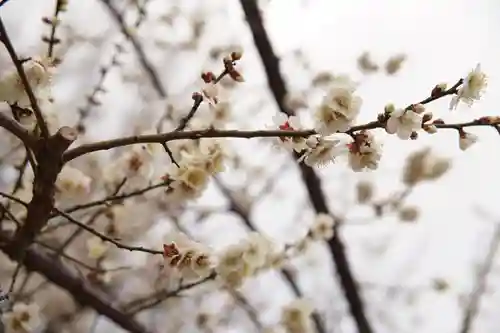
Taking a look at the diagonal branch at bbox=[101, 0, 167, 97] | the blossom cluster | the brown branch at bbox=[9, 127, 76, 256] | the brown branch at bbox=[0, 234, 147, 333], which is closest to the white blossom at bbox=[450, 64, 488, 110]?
the blossom cluster

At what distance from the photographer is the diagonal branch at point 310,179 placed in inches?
32.7

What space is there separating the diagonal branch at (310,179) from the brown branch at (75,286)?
0.31 m

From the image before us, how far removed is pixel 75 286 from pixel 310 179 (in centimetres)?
40

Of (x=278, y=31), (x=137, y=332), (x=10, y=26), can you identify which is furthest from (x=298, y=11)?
(x=137, y=332)

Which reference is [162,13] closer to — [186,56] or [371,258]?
[186,56]

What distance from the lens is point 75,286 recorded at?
653 mm

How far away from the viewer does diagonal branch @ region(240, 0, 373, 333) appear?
830 mm

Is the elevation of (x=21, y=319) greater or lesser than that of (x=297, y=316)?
lesser

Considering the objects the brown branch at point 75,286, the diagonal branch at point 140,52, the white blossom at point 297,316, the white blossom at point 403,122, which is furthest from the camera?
the diagonal branch at point 140,52

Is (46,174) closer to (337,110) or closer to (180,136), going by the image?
(180,136)

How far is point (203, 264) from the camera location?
54 cm

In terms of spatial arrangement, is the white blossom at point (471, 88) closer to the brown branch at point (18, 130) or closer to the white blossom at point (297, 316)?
the brown branch at point (18, 130)

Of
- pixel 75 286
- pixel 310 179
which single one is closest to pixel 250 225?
pixel 310 179

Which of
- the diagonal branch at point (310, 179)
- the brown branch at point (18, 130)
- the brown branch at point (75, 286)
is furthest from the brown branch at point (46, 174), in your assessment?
the diagonal branch at point (310, 179)
